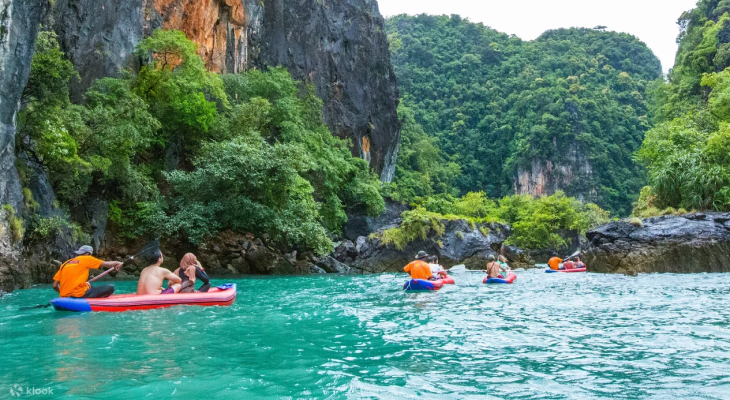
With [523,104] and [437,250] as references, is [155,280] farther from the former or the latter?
[523,104]

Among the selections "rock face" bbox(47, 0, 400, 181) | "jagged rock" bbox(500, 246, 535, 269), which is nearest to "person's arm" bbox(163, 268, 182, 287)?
"rock face" bbox(47, 0, 400, 181)

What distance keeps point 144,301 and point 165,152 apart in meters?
15.5

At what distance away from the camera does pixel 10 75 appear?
12602 mm

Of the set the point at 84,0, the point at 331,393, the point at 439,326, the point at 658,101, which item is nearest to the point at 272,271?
the point at 84,0

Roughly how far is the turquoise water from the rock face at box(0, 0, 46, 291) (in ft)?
8.12

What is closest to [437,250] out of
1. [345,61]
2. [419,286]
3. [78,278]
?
[419,286]

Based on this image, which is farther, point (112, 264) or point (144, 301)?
point (112, 264)

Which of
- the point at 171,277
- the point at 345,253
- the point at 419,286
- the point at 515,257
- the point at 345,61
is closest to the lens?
the point at 171,277

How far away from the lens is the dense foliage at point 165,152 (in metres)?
15.7

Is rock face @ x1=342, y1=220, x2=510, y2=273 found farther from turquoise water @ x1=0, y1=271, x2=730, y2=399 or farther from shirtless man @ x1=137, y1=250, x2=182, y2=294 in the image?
shirtless man @ x1=137, y1=250, x2=182, y2=294

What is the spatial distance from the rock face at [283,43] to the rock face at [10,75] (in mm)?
6432

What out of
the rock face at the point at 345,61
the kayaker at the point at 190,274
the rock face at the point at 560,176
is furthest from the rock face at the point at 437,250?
the rock face at the point at 560,176

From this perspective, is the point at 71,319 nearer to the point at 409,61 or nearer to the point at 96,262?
the point at 96,262

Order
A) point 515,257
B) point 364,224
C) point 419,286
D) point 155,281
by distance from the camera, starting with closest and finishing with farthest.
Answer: point 155,281, point 419,286, point 515,257, point 364,224
